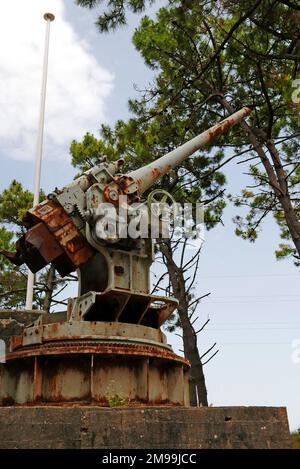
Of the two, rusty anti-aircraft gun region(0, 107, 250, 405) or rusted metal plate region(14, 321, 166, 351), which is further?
rusted metal plate region(14, 321, 166, 351)

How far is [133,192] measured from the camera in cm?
577

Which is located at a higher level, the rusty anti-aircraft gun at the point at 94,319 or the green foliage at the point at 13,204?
the green foliage at the point at 13,204

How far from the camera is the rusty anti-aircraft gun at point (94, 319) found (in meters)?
4.48

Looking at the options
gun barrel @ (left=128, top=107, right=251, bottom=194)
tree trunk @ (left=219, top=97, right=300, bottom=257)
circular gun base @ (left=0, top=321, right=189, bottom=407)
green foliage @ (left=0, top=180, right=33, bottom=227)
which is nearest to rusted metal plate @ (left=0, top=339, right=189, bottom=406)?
circular gun base @ (left=0, top=321, right=189, bottom=407)

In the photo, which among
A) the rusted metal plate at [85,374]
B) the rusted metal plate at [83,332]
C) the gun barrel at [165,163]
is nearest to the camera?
the rusted metal plate at [85,374]

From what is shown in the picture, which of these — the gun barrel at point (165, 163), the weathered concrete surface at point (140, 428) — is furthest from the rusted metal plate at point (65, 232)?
the weathered concrete surface at point (140, 428)

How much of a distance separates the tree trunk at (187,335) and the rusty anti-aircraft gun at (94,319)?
5237mm

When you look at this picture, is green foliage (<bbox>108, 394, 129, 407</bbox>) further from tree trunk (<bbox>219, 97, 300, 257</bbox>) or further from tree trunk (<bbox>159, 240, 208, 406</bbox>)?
tree trunk (<bbox>159, 240, 208, 406</bbox>)

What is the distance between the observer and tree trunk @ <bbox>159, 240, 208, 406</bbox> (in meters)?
10.6

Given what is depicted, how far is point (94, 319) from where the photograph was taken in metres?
5.09

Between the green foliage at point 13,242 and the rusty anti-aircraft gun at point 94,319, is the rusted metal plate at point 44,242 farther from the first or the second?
the green foliage at point 13,242

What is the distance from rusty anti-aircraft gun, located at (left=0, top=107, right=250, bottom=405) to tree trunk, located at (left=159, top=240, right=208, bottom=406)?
524 centimetres

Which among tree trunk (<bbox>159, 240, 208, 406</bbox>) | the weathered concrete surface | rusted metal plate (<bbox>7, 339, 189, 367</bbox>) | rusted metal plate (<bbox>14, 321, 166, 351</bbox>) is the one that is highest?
tree trunk (<bbox>159, 240, 208, 406</bbox>)

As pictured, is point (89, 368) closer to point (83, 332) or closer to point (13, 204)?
point (83, 332)
